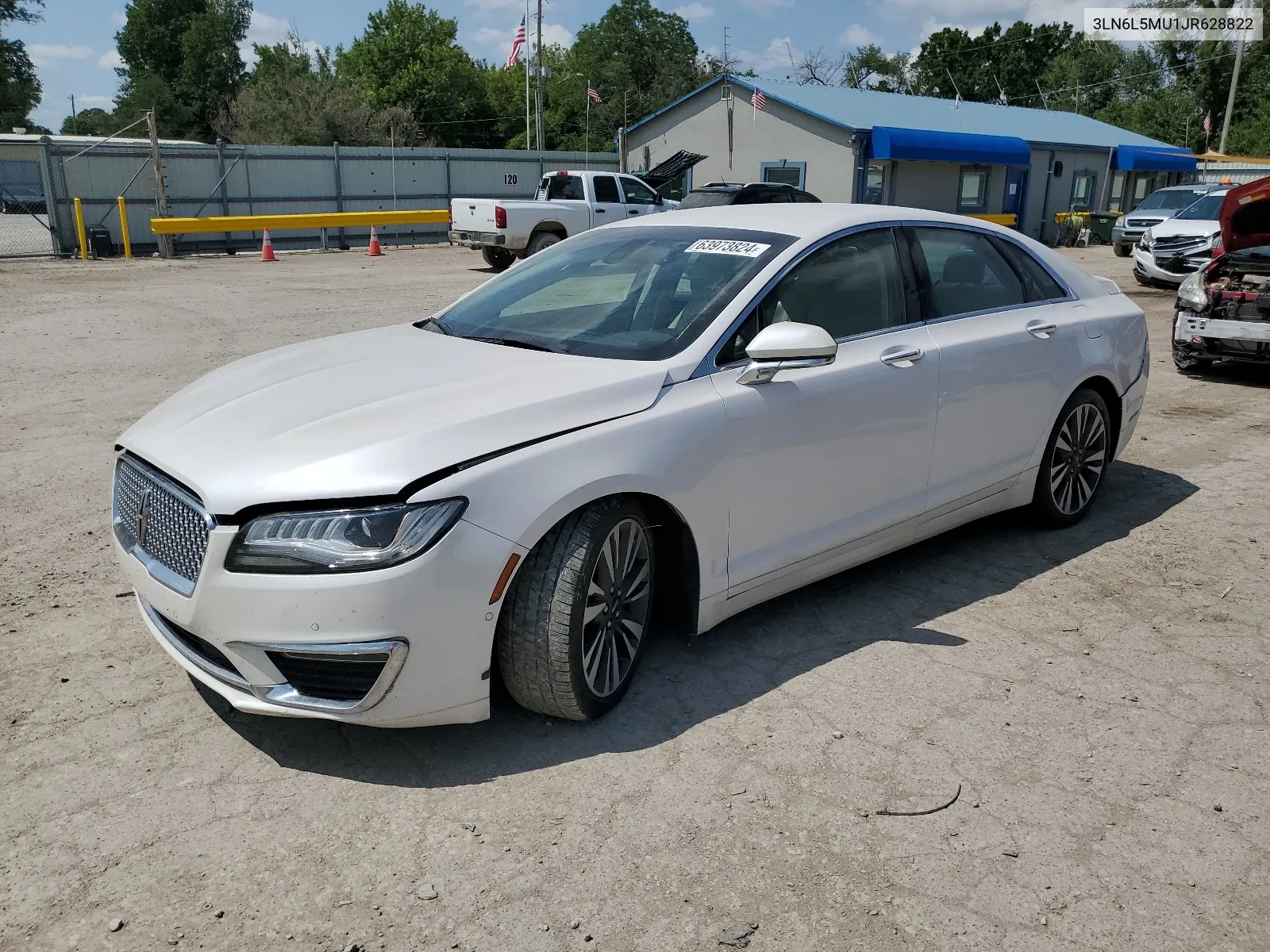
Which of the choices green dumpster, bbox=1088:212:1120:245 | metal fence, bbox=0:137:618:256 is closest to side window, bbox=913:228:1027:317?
metal fence, bbox=0:137:618:256

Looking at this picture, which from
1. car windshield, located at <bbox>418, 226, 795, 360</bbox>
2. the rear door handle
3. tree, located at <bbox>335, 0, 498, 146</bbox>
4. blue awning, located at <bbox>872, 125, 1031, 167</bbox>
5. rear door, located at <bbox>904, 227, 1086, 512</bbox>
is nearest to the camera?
car windshield, located at <bbox>418, 226, 795, 360</bbox>

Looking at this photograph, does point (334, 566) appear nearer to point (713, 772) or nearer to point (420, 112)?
point (713, 772)

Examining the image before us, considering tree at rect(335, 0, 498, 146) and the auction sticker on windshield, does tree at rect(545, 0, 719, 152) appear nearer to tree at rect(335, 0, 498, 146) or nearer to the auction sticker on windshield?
tree at rect(335, 0, 498, 146)

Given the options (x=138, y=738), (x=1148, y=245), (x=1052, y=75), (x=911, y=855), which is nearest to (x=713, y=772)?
(x=911, y=855)

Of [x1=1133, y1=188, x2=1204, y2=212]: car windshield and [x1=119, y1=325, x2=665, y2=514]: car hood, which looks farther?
[x1=1133, y1=188, x2=1204, y2=212]: car windshield

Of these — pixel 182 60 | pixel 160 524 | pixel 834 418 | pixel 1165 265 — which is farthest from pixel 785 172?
pixel 182 60

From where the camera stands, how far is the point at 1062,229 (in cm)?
3297

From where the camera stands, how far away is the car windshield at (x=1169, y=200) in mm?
22594

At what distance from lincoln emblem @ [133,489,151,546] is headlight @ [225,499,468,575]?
0.55 meters

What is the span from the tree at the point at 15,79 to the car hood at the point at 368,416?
2778 inches

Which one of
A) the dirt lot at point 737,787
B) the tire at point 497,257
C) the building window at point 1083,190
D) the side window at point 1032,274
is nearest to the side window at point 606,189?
the tire at point 497,257

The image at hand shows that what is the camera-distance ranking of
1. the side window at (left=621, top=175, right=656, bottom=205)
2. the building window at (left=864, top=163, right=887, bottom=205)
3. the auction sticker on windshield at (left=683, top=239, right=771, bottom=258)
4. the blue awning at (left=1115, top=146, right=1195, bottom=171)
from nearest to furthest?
the auction sticker on windshield at (left=683, top=239, right=771, bottom=258), the side window at (left=621, top=175, right=656, bottom=205), the building window at (left=864, top=163, right=887, bottom=205), the blue awning at (left=1115, top=146, right=1195, bottom=171)

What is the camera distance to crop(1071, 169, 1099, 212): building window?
116 ft

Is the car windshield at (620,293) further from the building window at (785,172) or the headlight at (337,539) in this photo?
the building window at (785,172)
